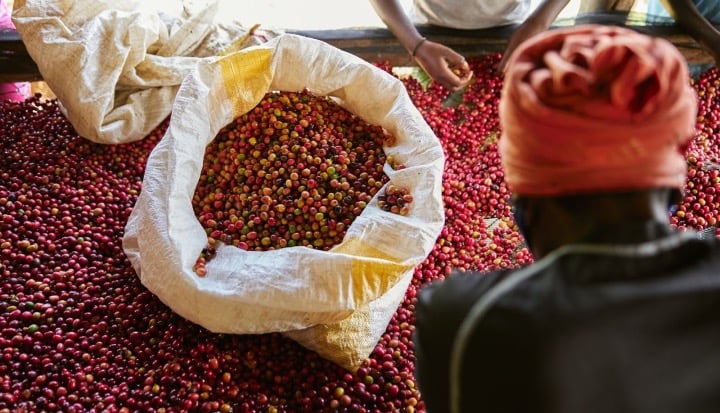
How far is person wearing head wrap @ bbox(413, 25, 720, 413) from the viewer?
87cm

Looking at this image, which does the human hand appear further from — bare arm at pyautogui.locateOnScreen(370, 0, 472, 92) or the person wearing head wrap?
the person wearing head wrap

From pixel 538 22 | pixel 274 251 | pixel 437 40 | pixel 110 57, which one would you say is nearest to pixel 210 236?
pixel 274 251

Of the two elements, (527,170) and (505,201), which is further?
(505,201)

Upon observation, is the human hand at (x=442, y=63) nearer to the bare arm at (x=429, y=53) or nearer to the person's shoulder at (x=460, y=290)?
the bare arm at (x=429, y=53)

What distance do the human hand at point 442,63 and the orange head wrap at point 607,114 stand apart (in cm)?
175

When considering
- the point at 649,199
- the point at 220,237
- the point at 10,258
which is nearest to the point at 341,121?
the point at 220,237

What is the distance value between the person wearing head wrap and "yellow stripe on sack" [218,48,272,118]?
1400 mm

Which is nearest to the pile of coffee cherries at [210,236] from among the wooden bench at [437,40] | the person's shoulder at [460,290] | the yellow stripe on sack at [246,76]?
the yellow stripe on sack at [246,76]

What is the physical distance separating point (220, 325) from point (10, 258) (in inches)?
39.4

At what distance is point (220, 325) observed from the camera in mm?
1772

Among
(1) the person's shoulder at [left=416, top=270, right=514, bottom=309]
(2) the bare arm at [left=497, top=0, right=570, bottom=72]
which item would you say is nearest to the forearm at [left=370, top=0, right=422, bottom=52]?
(2) the bare arm at [left=497, top=0, right=570, bottom=72]

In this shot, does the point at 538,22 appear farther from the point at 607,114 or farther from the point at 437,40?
the point at 607,114

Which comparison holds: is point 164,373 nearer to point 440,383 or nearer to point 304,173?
point 304,173

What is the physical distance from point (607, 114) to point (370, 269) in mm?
971
